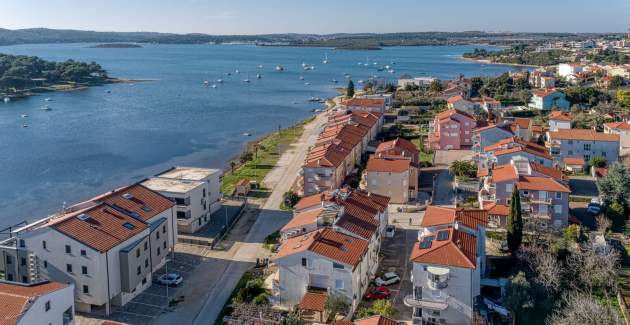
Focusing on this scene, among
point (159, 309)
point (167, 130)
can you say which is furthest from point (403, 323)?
point (167, 130)

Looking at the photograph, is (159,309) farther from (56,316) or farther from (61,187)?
(61,187)

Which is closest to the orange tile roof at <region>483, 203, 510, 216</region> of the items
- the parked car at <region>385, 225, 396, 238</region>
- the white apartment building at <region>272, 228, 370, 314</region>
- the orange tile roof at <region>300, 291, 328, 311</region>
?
the parked car at <region>385, 225, 396, 238</region>

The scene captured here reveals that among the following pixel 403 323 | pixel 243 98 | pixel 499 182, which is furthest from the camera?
pixel 243 98

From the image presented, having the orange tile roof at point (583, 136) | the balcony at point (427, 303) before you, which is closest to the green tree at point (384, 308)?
the balcony at point (427, 303)

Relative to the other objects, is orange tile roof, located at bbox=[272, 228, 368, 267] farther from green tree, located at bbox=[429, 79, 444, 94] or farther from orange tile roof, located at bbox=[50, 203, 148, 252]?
green tree, located at bbox=[429, 79, 444, 94]

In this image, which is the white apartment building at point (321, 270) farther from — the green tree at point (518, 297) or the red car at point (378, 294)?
the green tree at point (518, 297)

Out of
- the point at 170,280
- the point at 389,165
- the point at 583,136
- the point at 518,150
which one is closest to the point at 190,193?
the point at 170,280

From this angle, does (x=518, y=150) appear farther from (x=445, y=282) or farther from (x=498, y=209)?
(x=445, y=282)
